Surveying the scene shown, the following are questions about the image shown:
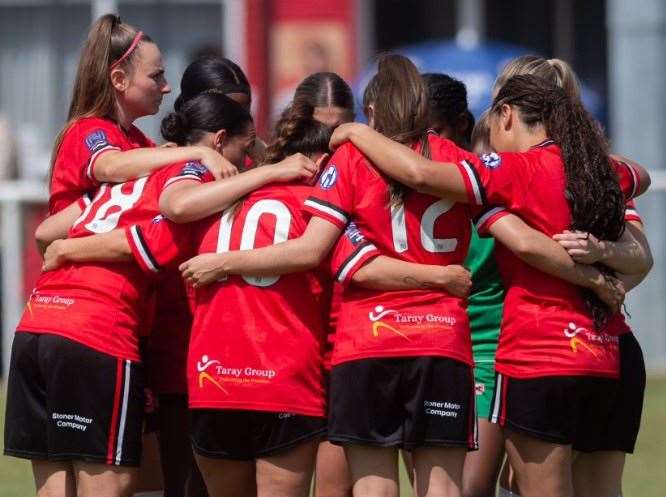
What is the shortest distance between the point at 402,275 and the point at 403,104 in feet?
1.84

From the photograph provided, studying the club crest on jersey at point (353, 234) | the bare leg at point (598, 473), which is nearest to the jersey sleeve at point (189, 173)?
the club crest on jersey at point (353, 234)

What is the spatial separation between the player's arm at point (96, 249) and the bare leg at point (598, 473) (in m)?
1.66

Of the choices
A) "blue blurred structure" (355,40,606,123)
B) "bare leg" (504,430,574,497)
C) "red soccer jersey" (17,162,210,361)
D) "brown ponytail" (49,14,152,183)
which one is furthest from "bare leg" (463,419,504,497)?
"blue blurred structure" (355,40,606,123)

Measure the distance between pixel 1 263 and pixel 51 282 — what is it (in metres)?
5.82

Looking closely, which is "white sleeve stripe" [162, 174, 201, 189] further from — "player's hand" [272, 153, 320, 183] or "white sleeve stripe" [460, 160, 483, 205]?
"white sleeve stripe" [460, 160, 483, 205]

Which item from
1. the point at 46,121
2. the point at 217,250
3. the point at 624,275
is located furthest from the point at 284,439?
the point at 46,121

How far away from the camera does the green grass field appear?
7004 mm

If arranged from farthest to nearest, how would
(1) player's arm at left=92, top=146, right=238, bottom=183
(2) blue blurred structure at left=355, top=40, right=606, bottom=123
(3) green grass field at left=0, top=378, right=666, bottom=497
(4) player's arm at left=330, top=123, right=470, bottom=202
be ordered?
1. (2) blue blurred structure at left=355, top=40, right=606, bottom=123
2. (3) green grass field at left=0, top=378, right=666, bottom=497
3. (1) player's arm at left=92, top=146, right=238, bottom=183
4. (4) player's arm at left=330, top=123, right=470, bottom=202

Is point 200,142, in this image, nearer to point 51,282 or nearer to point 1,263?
point 51,282

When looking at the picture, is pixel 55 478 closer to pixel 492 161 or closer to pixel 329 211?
pixel 329 211

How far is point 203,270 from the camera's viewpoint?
4.59m

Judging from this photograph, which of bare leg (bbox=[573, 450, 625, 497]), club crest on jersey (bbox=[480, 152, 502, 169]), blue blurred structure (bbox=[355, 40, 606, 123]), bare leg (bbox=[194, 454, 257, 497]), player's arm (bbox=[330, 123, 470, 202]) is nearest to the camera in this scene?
player's arm (bbox=[330, 123, 470, 202])

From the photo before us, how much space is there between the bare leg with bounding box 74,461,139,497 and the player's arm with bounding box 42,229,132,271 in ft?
2.18

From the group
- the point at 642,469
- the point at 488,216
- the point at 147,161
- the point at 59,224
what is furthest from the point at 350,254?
the point at 642,469
